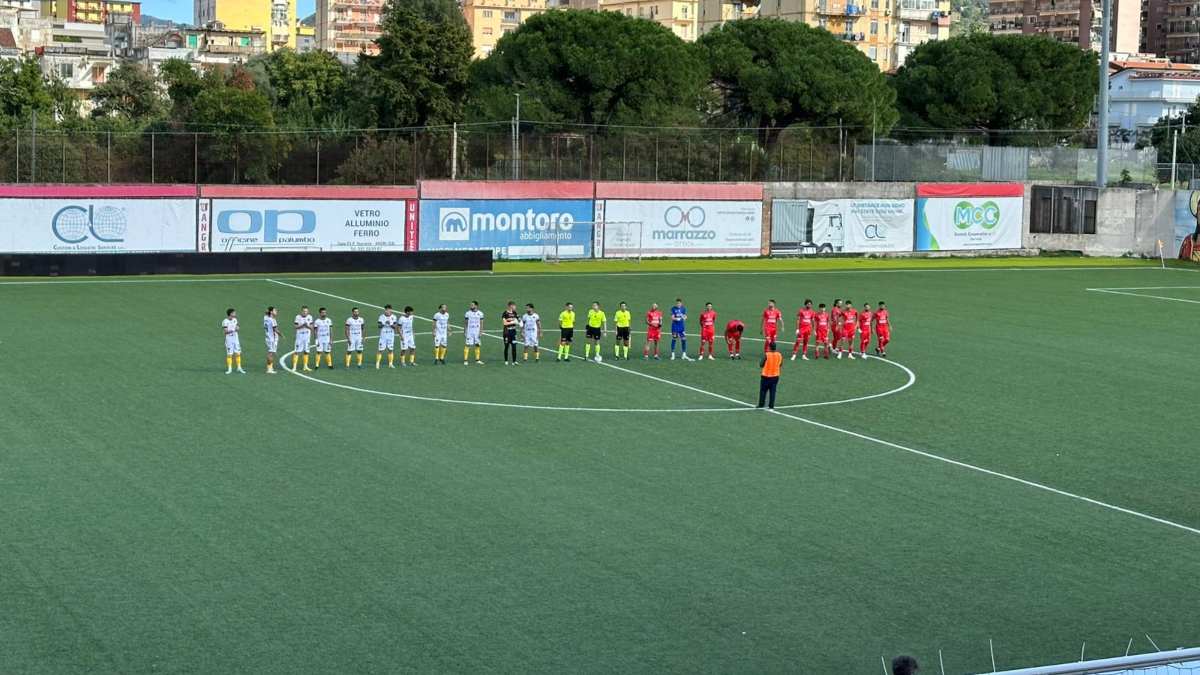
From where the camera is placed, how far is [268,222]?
58.8 meters

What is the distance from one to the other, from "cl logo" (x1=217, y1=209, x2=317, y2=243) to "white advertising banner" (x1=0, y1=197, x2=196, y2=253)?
1310mm

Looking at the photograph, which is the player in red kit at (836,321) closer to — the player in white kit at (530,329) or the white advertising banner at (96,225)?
the player in white kit at (530,329)

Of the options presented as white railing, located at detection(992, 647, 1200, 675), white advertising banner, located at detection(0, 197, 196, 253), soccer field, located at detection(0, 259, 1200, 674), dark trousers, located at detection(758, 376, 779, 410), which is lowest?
soccer field, located at detection(0, 259, 1200, 674)

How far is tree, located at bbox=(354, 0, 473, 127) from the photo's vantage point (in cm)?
8394

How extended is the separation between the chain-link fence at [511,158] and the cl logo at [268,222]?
333 centimetres

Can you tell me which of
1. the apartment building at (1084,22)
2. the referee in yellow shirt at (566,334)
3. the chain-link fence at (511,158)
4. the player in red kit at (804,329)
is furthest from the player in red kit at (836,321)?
the apartment building at (1084,22)

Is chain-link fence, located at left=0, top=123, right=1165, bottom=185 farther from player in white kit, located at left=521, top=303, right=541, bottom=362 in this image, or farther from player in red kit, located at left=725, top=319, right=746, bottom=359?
player in red kit, located at left=725, top=319, right=746, bottom=359

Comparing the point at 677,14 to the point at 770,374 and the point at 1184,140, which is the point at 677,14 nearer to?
the point at 1184,140

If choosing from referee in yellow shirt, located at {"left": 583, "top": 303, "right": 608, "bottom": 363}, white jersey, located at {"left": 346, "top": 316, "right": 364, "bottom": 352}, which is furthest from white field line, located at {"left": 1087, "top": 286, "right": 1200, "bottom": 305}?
white jersey, located at {"left": 346, "top": 316, "right": 364, "bottom": 352}

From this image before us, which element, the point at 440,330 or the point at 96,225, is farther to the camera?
the point at 96,225

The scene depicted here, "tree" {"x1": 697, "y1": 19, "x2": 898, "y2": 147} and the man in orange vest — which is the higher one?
"tree" {"x1": 697, "y1": 19, "x2": 898, "y2": 147}

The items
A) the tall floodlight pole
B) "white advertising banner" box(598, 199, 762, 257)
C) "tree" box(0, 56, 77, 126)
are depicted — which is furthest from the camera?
"tree" box(0, 56, 77, 126)

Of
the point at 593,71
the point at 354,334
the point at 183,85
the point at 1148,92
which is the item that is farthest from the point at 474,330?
the point at 1148,92

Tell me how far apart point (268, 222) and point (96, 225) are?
6.37 metres
